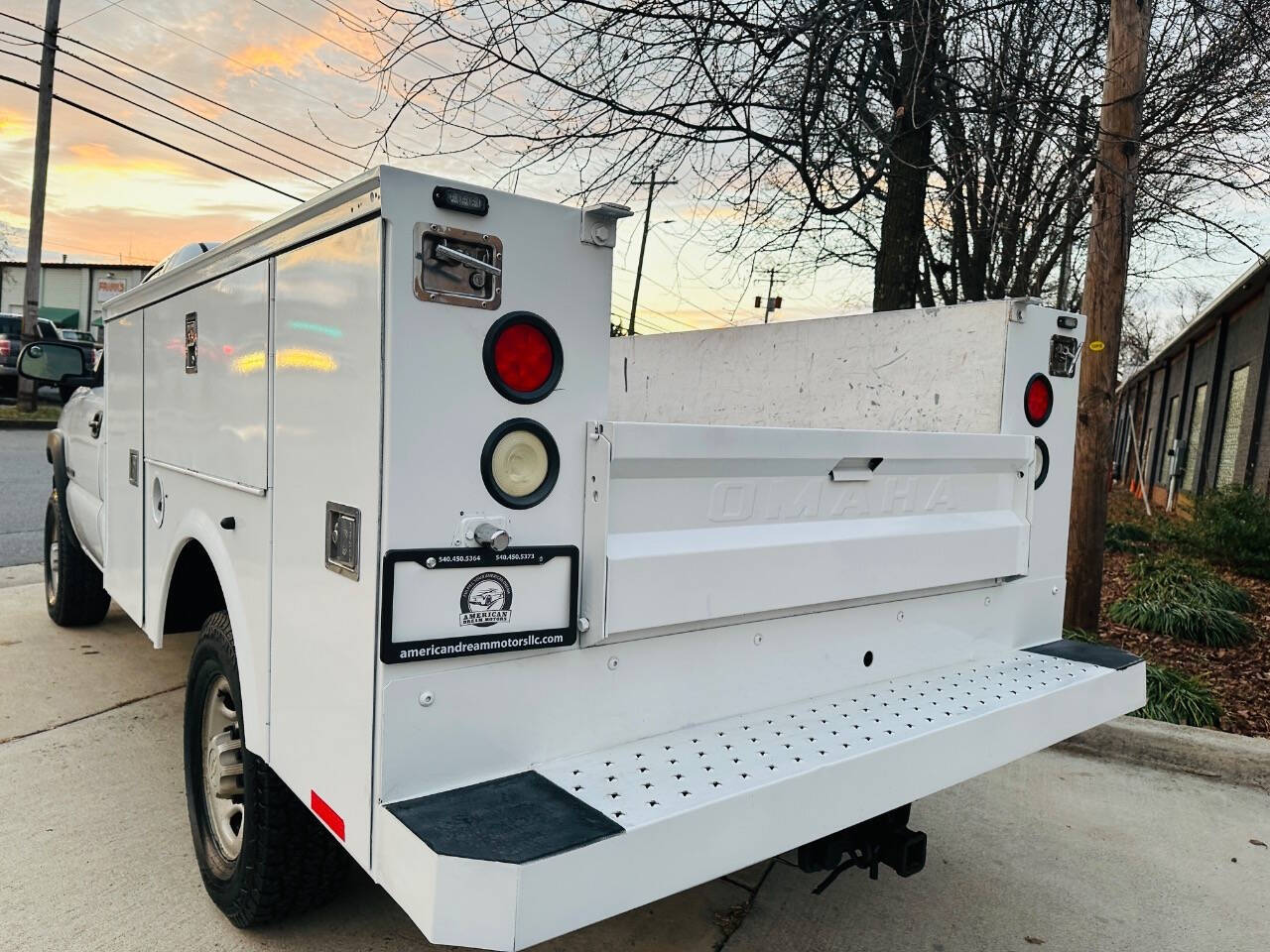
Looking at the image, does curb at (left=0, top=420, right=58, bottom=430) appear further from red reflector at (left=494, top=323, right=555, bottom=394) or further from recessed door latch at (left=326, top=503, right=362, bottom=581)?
red reflector at (left=494, top=323, right=555, bottom=394)

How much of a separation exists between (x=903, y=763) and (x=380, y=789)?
4.04 feet

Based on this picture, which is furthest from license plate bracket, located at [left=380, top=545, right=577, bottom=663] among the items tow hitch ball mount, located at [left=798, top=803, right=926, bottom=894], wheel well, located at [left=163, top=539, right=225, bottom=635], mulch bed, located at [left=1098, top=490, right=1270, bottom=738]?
mulch bed, located at [left=1098, top=490, right=1270, bottom=738]

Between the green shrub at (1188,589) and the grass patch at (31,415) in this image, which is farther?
the grass patch at (31,415)

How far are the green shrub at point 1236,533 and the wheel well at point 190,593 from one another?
9.91 metres

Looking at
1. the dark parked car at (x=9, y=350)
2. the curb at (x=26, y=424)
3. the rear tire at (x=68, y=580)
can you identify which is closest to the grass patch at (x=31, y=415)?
the curb at (x=26, y=424)

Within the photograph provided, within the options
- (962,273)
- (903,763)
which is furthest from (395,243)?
(962,273)

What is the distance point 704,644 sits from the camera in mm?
2344

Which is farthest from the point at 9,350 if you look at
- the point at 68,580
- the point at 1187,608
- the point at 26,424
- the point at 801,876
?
the point at 801,876

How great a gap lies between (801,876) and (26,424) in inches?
829

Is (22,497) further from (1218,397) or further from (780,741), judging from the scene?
(1218,397)

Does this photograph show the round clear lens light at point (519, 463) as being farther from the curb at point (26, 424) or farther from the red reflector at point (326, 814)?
the curb at point (26, 424)

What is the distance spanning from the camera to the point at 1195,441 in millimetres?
19672

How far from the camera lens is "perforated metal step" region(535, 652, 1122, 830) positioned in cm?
196

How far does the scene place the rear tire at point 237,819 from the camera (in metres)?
2.43
